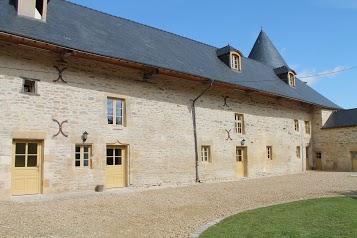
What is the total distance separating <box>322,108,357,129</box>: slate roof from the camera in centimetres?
1928

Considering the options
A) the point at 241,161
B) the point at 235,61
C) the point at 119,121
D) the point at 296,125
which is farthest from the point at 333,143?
the point at 119,121

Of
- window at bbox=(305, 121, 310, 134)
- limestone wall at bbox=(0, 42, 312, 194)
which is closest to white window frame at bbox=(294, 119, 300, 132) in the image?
window at bbox=(305, 121, 310, 134)

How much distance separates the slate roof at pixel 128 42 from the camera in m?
9.77

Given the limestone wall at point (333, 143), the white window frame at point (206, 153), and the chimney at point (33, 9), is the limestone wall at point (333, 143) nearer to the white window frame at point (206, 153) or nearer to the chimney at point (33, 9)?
the white window frame at point (206, 153)

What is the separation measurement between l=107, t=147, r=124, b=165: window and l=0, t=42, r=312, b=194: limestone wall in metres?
0.34

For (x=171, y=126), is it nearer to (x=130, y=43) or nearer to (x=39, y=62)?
(x=130, y=43)

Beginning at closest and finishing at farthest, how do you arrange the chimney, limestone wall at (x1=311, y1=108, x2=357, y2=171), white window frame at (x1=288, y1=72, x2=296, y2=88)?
the chimney, limestone wall at (x1=311, y1=108, x2=357, y2=171), white window frame at (x1=288, y1=72, x2=296, y2=88)

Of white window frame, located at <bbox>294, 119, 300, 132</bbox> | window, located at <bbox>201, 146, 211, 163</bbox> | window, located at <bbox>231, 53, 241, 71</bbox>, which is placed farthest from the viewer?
white window frame, located at <bbox>294, 119, 300, 132</bbox>

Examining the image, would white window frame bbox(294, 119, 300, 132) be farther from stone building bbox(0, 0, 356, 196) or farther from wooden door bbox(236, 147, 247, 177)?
wooden door bbox(236, 147, 247, 177)

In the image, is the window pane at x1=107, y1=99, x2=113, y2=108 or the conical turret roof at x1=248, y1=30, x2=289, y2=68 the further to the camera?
the conical turret roof at x1=248, y1=30, x2=289, y2=68

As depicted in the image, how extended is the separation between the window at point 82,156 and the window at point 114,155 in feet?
2.58

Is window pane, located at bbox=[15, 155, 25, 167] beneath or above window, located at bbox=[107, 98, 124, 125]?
beneath

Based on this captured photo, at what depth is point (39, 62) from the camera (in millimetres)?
9406

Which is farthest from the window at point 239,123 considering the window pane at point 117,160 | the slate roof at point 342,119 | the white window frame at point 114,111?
the slate roof at point 342,119
